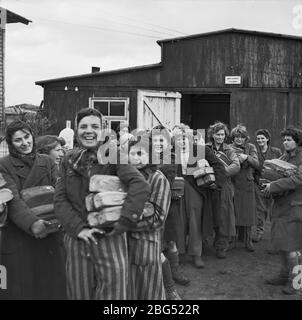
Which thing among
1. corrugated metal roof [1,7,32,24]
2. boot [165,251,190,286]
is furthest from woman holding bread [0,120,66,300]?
corrugated metal roof [1,7,32,24]

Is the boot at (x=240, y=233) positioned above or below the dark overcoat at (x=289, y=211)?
below

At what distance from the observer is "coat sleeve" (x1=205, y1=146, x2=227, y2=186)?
16.2ft

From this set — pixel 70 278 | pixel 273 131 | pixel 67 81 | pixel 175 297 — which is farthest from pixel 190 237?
pixel 67 81

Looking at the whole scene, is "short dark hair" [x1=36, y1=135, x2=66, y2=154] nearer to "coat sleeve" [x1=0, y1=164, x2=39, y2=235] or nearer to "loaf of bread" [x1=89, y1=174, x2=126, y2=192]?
"coat sleeve" [x1=0, y1=164, x2=39, y2=235]

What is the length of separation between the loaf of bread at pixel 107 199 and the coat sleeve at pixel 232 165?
2854 millimetres

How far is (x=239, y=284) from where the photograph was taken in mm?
4492

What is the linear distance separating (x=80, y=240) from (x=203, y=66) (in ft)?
32.6

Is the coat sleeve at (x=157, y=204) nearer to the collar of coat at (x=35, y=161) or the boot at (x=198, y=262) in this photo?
the collar of coat at (x=35, y=161)

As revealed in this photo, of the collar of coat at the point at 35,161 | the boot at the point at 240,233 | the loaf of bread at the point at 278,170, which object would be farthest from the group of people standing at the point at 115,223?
the boot at the point at 240,233

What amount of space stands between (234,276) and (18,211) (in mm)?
2778

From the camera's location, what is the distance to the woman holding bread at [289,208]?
4.09m

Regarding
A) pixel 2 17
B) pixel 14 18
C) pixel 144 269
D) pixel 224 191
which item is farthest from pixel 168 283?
pixel 14 18

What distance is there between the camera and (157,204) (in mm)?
3002

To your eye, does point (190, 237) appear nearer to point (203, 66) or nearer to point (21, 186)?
point (21, 186)
